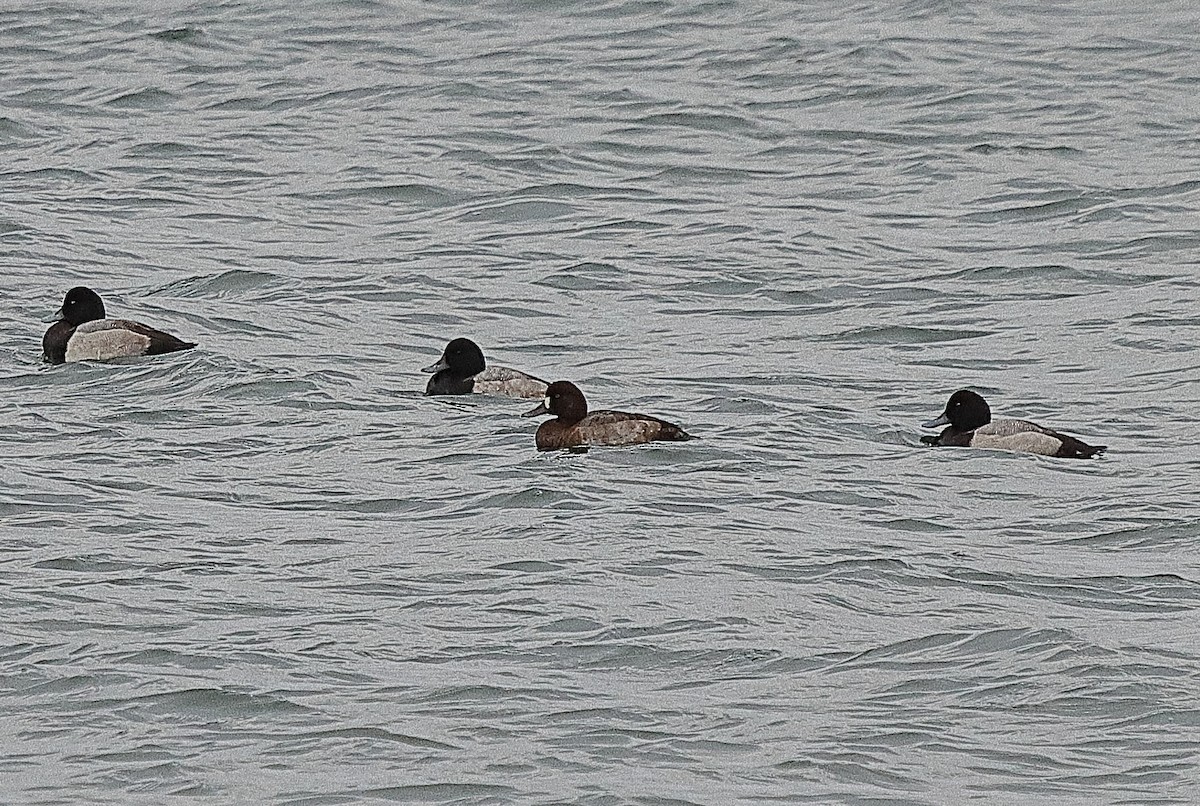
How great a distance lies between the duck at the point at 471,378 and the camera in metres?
13.5

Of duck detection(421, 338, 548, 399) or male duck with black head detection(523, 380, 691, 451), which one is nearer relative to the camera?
male duck with black head detection(523, 380, 691, 451)

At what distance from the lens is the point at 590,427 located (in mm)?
12320

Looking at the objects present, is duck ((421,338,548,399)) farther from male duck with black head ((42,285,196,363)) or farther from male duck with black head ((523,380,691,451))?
male duck with black head ((42,285,196,363))

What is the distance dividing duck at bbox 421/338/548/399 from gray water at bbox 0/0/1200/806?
16 cm

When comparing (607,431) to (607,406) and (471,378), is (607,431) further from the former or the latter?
(471,378)

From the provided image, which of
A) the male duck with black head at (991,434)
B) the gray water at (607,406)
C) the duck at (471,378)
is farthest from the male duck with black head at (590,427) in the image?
the male duck with black head at (991,434)

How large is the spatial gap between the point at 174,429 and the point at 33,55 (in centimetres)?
1547

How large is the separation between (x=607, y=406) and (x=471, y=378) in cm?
80

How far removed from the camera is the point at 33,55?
88.6 feet

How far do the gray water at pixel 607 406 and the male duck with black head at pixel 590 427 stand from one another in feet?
0.48

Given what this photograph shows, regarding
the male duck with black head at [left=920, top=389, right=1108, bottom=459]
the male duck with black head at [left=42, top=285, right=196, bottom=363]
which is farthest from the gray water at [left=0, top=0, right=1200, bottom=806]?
the male duck with black head at [left=42, top=285, right=196, bottom=363]

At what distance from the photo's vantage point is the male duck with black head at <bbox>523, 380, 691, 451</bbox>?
12.2 metres

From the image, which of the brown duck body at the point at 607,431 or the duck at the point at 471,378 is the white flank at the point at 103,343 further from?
the brown duck body at the point at 607,431

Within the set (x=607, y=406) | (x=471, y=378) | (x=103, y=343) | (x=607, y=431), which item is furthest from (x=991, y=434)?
(x=103, y=343)
